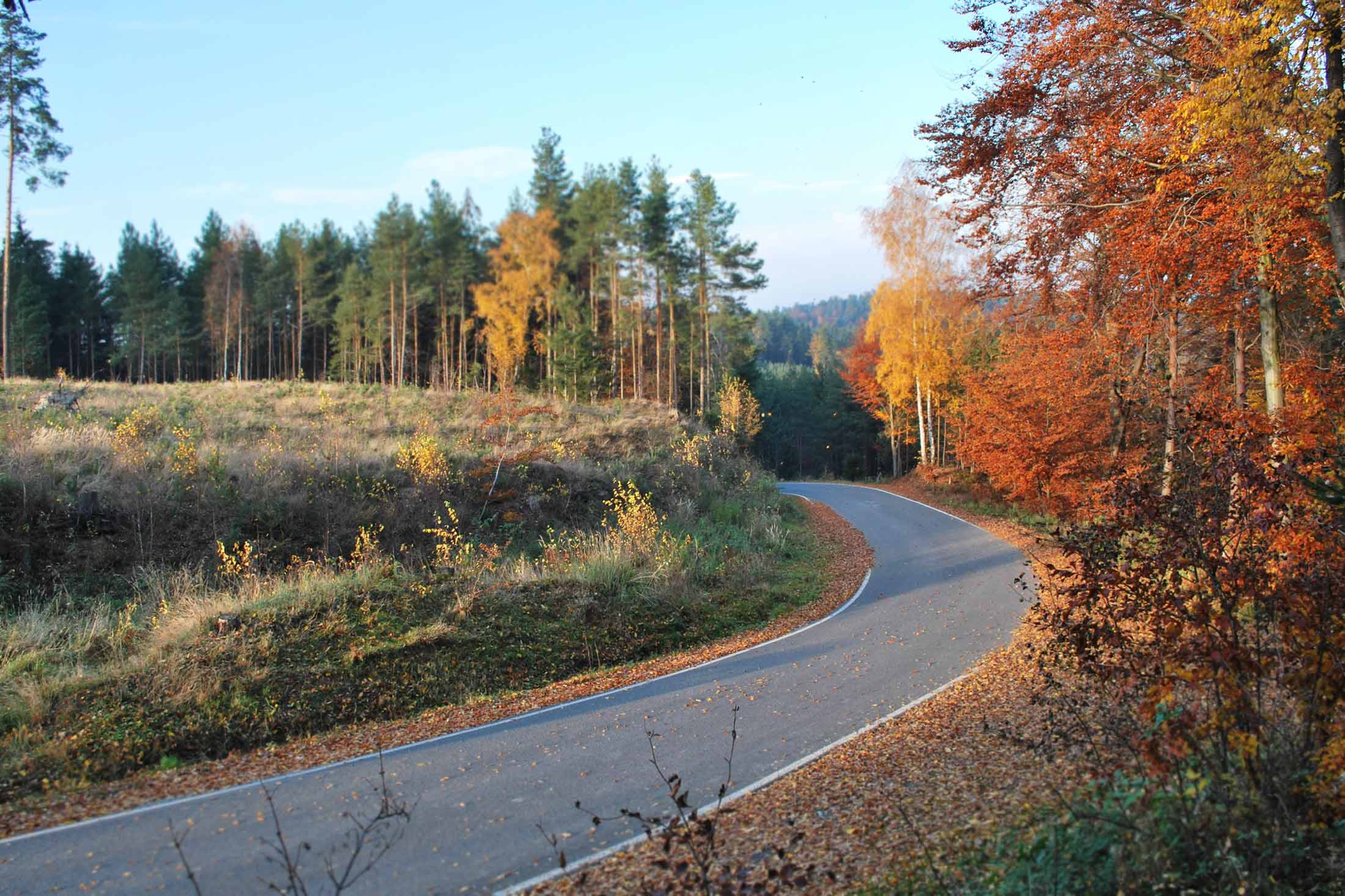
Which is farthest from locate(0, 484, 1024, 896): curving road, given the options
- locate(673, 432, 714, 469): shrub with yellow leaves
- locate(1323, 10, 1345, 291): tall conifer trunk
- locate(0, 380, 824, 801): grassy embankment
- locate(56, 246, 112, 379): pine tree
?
locate(56, 246, 112, 379): pine tree

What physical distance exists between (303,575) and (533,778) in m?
5.89

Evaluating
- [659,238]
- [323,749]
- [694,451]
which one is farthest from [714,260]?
[323,749]

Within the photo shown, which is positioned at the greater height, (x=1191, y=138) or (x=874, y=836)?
(x=1191, y=138)

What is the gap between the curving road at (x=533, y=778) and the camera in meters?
5.06

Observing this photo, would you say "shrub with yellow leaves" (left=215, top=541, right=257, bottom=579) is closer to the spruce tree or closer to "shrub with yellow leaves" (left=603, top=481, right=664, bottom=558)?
"shrub with yellow leaves" (left=603, top=481, right=664, bottom=558)

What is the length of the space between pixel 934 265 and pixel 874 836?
31.3m

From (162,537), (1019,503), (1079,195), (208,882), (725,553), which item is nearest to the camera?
(208,882)

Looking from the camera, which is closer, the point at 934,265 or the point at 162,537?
the point at 162,537

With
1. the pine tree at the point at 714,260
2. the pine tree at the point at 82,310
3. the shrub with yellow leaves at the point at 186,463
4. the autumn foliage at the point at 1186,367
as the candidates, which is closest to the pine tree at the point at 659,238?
the pine tree at the point at 714,260

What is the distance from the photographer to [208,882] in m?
4.87

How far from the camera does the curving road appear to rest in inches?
199

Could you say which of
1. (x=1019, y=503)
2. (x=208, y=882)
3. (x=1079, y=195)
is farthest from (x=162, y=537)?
(x=1019, y=503)

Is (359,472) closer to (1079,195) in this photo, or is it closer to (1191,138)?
(1079,195)

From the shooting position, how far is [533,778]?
6.56m
